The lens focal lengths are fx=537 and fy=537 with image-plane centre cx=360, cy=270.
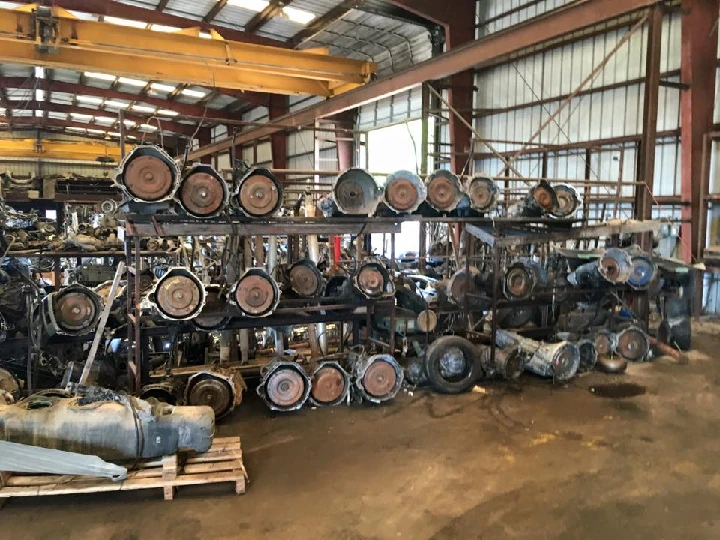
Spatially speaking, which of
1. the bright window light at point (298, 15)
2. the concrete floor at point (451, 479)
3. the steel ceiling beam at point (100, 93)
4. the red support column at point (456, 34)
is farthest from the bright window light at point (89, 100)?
the concrete floor at point (451, 479)

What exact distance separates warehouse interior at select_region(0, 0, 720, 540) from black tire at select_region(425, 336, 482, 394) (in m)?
0.04

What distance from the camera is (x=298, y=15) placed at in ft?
43.6

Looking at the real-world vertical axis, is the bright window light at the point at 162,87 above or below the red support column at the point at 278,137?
above

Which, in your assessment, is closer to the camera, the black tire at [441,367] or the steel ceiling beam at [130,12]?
the black tire at [441,367]

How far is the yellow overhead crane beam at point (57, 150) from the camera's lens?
19.5 m

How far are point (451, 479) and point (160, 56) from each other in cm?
717

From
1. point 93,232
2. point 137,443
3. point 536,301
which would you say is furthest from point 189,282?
point 93,232

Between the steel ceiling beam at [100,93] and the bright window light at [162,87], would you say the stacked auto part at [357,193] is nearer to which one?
the steel ceiling beam at [100,93]

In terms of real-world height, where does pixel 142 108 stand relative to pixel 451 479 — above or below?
above

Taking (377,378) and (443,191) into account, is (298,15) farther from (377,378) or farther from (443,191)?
(377,378)

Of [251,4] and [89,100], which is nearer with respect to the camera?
[251,4]

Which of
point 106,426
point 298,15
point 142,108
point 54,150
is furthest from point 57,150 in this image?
point 106,426

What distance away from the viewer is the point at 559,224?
7465 millimetres

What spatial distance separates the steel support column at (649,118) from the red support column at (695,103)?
185 centimetres
